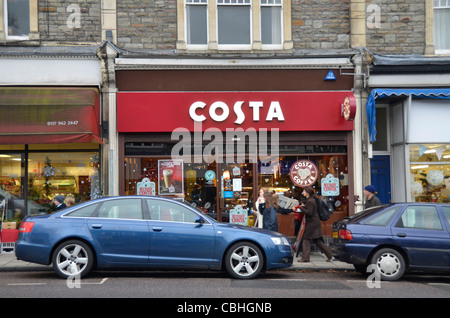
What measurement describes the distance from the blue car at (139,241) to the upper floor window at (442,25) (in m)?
8.74

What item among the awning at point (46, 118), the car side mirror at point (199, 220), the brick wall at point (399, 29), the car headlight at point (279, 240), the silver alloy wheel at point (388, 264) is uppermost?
the brick wall at point (399, 29)

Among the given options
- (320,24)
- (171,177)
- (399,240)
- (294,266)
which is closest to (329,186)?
(294,266)

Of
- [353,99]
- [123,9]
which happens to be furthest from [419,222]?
[123,9]

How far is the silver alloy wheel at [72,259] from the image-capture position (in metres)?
9.44

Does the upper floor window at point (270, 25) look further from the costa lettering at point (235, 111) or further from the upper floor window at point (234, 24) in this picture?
the costa lettering at point (235, 111)

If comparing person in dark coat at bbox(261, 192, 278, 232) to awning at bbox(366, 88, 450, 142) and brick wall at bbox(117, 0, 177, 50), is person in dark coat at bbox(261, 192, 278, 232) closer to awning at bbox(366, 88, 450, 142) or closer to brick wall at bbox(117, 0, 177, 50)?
awning at bbox(366, 88, 450, 142)

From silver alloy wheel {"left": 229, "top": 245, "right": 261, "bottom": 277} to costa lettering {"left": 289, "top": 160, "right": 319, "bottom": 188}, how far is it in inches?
205

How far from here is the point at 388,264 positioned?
9.85m

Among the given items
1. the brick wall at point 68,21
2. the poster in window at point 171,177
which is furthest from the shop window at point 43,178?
the brick wall at point 68,21

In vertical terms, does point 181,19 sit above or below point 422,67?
above

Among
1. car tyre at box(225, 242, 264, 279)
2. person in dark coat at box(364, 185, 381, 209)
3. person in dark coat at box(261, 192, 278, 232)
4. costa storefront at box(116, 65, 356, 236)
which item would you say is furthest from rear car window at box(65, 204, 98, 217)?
person in dark coat at box(364, 185, 381, 209)

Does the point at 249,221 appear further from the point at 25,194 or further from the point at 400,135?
the point at 25,194
